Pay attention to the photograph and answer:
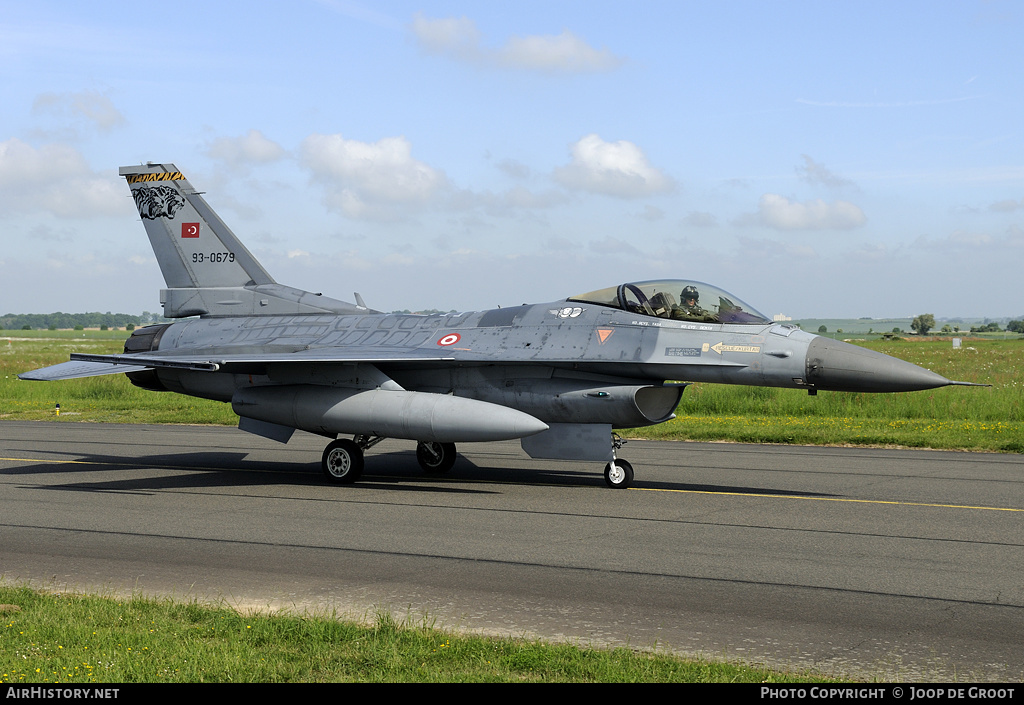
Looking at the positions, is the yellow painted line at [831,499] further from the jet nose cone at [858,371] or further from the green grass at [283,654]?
the green grass at [283,654]

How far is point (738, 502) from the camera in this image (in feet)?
39.8

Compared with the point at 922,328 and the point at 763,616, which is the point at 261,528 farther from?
the point at 922,328

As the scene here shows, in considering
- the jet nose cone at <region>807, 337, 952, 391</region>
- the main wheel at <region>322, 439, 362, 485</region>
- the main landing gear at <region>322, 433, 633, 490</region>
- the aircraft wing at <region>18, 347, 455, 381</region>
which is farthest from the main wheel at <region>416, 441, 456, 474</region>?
the jet nose cone at <region>807, 337, 952, 391</region>

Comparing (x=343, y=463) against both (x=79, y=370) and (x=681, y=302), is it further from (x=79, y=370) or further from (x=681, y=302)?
(x=681, y=302)

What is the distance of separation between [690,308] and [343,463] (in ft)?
18.2

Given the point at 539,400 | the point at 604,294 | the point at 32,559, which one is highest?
the point at 604,294

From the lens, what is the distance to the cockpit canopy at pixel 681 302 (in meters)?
13.2

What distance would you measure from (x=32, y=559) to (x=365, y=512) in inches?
150

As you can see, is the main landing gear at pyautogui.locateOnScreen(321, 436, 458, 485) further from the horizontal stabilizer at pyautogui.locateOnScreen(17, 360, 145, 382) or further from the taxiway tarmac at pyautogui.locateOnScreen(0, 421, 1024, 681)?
the horizontal stabilizer at pyautogui.locateOnScreen(17, 360, 145, 382)

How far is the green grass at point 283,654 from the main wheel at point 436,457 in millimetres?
8974

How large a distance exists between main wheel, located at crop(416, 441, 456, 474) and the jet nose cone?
5.98 meters

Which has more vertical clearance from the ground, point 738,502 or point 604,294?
point 604,294

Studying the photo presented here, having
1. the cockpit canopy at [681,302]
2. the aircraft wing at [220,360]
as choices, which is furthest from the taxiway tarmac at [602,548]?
the cockpit canopy at [681,302]
